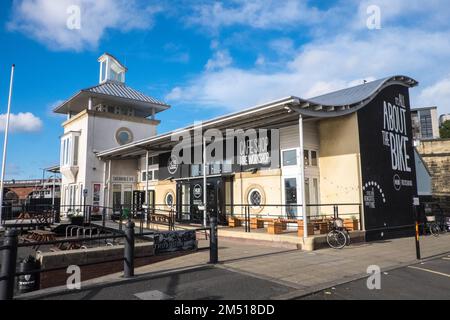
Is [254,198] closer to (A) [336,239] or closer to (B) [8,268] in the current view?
(A) [336,239]

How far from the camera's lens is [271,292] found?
6016 millimetres

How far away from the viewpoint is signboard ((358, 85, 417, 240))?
13.7 m

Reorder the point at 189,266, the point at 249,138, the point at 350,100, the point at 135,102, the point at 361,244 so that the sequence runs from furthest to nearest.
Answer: the point at 135,102 → the point at 249,138 → the point at 350,100 → the point at 361,244 → the point at 189,266

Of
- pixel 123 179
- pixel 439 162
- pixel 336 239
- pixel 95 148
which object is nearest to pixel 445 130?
pixel 439 162

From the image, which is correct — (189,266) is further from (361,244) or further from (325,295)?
(361,244)

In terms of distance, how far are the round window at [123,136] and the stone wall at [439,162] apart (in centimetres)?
2375

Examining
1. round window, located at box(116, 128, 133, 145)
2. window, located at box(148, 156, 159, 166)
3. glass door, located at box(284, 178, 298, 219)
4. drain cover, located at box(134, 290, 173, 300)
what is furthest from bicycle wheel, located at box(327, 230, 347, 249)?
round window, located at box(116, 128, 133, 145)

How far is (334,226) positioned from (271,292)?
6081 mm

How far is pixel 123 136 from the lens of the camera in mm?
24688

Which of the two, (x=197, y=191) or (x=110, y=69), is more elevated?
(x=110, y=69)

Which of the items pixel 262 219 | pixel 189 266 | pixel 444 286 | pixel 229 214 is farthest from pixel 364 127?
pixel 189 266

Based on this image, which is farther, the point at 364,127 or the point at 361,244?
the point at 364,127

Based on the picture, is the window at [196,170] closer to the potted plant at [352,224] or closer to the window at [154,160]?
the window at [154,160]

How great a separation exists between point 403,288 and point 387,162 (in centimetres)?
961
